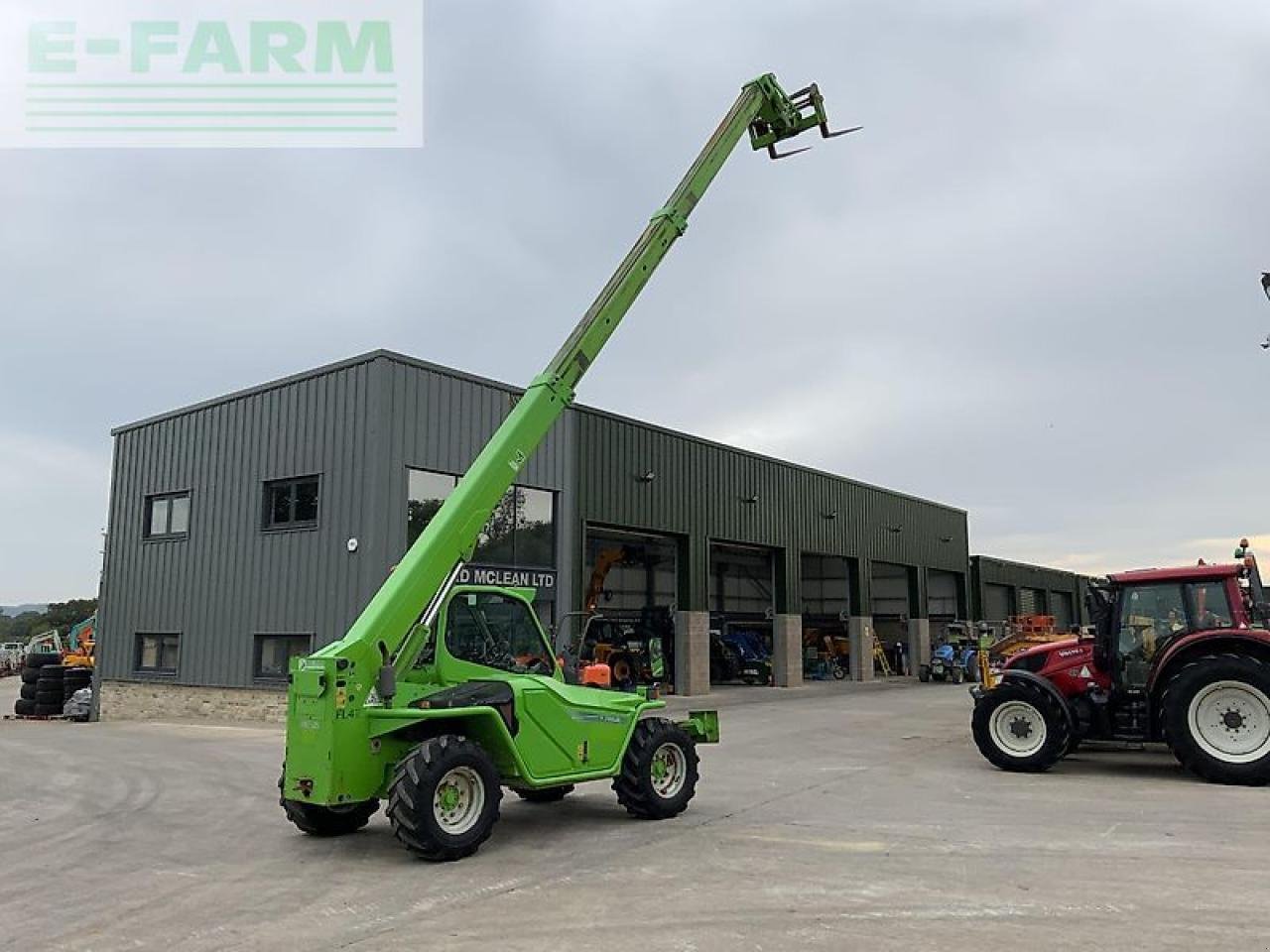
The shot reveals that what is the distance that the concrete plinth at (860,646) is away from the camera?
35.8m

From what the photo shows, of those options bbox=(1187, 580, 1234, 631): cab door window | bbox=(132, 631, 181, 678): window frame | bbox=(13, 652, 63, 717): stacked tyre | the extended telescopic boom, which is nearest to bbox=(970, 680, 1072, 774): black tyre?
bbox=(1187, 580, 1234, 631): cab door window

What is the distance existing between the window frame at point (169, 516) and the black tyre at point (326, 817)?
15.4m

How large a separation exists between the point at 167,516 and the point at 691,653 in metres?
13.3

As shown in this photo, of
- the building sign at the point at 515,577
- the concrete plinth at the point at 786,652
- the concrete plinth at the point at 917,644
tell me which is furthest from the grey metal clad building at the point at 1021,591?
the building sign at the point at 515,577

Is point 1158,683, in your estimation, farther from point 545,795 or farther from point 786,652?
point 786,652

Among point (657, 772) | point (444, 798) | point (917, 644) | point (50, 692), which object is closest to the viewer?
point (444, 798)

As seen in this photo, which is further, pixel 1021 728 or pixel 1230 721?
pixel 1021 728

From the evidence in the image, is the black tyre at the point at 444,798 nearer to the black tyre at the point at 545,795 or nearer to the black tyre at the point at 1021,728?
the black tyre at the point at 545,795

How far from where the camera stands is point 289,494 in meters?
20.0

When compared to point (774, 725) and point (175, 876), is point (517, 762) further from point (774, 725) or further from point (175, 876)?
point (774, 725)

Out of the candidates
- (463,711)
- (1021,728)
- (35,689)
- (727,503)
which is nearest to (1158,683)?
(1021,728)

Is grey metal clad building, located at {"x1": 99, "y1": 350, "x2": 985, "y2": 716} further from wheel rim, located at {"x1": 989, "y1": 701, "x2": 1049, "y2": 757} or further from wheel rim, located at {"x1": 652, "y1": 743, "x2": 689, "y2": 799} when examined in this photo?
wheel rim, located at {"x1": 989, "y1": 701, "x2": 1049, "y2": 757}

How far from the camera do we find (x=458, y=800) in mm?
7551

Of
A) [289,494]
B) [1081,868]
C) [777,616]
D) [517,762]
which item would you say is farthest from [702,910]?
Answer: [777,616]
